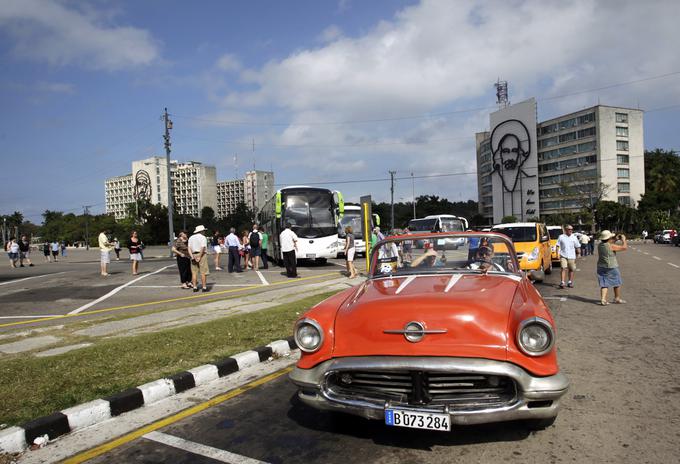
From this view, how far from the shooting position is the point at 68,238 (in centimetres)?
11900

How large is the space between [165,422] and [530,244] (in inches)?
513

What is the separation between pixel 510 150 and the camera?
105m

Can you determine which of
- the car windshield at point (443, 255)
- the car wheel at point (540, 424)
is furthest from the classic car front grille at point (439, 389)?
the car windshield at point (443, 255)

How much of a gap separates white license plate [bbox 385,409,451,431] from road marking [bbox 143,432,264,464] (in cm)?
100

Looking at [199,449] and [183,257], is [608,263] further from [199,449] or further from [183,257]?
[183,257]

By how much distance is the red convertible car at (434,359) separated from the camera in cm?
338

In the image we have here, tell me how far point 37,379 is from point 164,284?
10510mm

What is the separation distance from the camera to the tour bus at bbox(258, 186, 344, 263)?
72.3ft

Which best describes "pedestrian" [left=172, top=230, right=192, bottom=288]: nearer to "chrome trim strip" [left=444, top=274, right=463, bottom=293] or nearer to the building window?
"chrome trim strip" [left=444, top=274, right=463, bottom=293]

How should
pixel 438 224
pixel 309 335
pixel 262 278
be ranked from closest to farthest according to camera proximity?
pixel 309 335 < pixel 262 278 < pixel 438 224

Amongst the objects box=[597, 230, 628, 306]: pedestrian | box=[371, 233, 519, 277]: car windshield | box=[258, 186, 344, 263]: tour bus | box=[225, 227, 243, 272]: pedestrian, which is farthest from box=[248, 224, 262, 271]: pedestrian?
box=[371, 233, 519, 277]: car windshield

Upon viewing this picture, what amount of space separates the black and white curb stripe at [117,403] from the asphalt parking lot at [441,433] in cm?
62

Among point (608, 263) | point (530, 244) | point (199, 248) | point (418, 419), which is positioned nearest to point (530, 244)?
point (530, 244)

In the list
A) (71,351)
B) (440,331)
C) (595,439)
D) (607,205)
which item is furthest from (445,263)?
(607,205)
